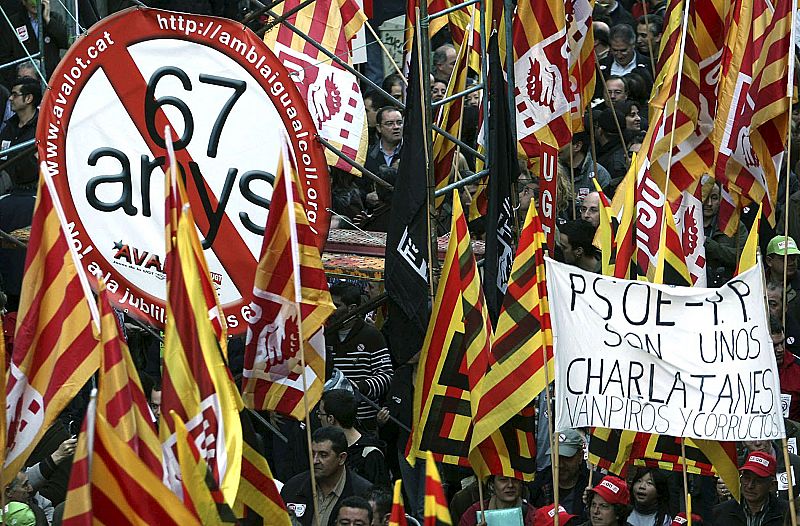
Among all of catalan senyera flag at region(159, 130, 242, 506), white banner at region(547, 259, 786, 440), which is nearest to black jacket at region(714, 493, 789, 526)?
white banner at region(547, 259, 786, 440)

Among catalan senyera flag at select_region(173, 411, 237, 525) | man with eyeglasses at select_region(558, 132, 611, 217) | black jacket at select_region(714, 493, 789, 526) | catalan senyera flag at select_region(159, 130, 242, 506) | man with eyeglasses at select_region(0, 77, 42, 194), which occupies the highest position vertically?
man with eyeglasses at select_region(0, 77, 42, 194)

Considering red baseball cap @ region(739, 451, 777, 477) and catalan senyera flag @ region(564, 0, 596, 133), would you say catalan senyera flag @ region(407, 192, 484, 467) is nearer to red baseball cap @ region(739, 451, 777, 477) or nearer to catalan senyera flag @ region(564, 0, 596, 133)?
red baseball cap @ region(739, 451, 777, 477)

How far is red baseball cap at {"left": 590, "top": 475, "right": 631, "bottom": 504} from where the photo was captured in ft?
36.2

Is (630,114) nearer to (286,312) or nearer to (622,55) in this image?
(622,55)

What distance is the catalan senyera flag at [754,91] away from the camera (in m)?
12.4

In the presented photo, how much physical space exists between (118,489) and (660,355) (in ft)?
11.0

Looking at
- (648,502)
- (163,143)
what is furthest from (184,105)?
(648,502)

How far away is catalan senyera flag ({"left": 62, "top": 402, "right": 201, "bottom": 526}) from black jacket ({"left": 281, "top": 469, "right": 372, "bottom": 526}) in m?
3.30

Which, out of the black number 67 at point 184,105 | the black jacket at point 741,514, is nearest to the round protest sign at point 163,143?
the black number 67 at point 184,105

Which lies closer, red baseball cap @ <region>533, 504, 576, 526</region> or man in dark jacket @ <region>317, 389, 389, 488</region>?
red baseball cap @ <region>533, 504, 576, 526</region>

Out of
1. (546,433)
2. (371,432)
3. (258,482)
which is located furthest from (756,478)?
(258,482)

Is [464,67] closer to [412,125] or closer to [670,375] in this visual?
[412,125]

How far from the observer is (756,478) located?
11.3 metres

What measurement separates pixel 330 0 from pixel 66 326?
5.02 meters
